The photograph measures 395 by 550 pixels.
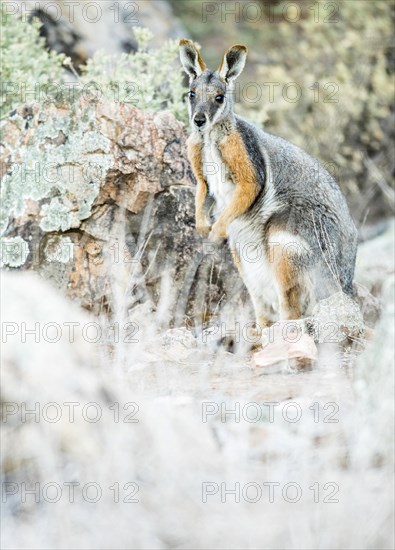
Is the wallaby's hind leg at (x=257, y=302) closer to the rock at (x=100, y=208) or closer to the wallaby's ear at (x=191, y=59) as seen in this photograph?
the rock at (x=100, y=208)

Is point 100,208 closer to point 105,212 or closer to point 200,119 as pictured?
point 105,212

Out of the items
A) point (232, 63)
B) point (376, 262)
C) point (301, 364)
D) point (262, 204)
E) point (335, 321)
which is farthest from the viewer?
point (376, 262)

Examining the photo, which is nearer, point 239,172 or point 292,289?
point 292,289

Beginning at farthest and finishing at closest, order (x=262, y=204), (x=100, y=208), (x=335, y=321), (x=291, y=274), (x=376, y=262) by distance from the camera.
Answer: (x=376, y=262)
(x=100, y=208)
(x=262, y=204)
(x=291, y=274)
(x=335, y=321)

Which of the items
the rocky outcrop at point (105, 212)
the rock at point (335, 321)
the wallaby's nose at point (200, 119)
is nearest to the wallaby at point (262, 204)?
the wallaby's nose at point (200, 119)

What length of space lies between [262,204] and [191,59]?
3.57 ft

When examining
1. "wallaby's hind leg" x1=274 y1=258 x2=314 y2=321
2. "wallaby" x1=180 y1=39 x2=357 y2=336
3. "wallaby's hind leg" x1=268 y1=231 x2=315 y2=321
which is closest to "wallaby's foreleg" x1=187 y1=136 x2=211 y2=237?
"wallaby" x1=180 y1=39 x2=357 y2=336

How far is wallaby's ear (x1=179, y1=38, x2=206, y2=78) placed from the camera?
605cm

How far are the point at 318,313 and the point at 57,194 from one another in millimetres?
2070

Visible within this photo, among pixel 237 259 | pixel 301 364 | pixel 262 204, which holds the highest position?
pixel 262 204

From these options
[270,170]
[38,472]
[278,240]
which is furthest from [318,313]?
[38,472]

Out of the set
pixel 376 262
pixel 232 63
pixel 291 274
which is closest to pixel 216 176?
pixel 232 63

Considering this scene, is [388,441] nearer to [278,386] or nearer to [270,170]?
[278,386]

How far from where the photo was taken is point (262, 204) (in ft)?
20.4
